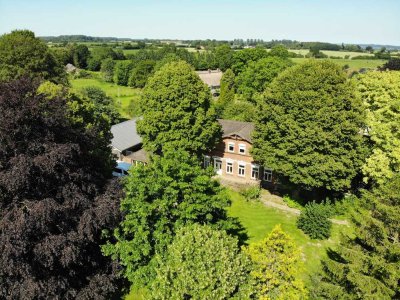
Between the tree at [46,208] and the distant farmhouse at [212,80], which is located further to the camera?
the distant farmhouse at [212,80]

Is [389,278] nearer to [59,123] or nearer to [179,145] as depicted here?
[59,123]

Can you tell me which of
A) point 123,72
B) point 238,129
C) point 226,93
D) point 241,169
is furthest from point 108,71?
point 241,169

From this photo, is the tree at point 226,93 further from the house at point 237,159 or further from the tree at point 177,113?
the tree at point 177,113

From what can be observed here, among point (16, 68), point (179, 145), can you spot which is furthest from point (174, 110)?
point (16, 68)

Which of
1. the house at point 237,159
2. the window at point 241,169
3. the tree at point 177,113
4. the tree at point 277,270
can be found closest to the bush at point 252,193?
Result: the house at point 237,159

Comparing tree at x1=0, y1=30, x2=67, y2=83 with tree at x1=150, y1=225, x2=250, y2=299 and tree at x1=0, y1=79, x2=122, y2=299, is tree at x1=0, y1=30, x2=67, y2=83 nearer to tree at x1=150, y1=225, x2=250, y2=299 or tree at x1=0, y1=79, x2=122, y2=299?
tree at x1=0, y1=79, x2=122, y2=299
